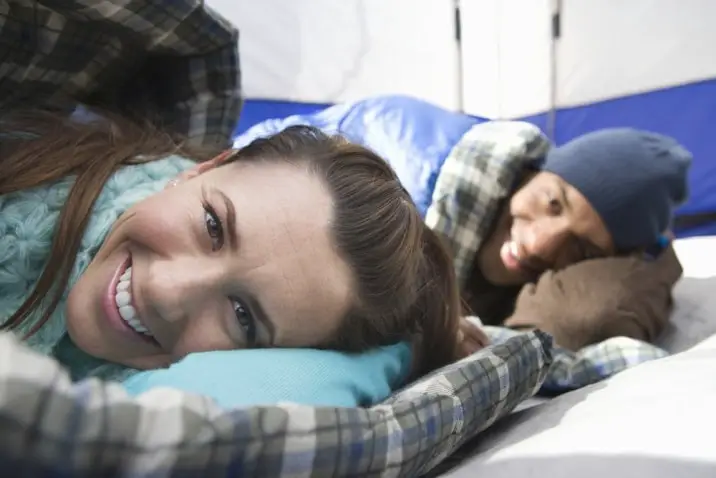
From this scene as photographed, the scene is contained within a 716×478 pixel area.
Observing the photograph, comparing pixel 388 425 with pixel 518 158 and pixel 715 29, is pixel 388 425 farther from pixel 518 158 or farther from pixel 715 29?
pixel 715 29

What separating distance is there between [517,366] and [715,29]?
1.27 metres

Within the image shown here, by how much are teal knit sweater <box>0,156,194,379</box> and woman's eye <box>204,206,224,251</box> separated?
0.10 m

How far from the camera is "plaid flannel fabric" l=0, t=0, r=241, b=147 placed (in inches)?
26.2

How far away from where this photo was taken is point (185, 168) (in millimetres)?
702

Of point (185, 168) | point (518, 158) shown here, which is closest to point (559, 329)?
point (518, 158)

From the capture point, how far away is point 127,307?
20.6 inches

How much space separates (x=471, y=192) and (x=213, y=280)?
80cm

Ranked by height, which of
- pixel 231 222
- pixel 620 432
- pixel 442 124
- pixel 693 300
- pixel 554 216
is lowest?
pixel 693 300

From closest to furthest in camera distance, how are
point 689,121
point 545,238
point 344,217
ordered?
point 344,217 → point 545,238 → point 689,121

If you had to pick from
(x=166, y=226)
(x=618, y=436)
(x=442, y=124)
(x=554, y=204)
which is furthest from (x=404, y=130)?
(x=618, y=436)

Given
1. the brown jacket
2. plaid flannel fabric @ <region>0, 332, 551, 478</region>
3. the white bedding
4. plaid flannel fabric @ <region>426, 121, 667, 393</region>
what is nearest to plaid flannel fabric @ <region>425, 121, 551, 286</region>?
plaid flannel fabric @ <region>426, 121, 667, 393</region>

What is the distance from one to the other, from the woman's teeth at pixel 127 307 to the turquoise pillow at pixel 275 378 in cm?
4

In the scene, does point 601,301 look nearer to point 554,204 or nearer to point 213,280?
point 554,204

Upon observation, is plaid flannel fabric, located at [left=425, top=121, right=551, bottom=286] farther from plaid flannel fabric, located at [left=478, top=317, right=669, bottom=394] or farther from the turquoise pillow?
the turquoise pillow
